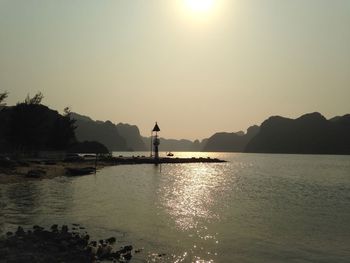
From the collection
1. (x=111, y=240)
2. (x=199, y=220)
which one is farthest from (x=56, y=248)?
(x=199, y=220)

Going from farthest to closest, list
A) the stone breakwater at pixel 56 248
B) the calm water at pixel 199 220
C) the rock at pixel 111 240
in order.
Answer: the rock at pixel 111 240
the calm water at pixel 199 220
the stone breakwater at pixel 56 248

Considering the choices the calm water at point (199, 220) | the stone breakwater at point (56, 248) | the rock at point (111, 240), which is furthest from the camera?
the rock at point (111, 240)

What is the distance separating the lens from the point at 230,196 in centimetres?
5481

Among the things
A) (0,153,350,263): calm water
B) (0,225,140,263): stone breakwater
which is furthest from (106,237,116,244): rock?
(0,153,350,263): calm water

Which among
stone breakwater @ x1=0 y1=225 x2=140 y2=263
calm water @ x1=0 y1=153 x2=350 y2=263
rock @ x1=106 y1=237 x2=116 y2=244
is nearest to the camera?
stone breakwater @ x1=0 y1=225 x2=140 y2=263

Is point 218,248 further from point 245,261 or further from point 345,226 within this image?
point 345,226

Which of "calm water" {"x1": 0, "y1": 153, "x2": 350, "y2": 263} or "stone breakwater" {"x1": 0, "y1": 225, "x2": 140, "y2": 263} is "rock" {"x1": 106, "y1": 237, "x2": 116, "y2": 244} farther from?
"calm water" {"x1": 0, "y1": 153, "x2": 350, "y2": 263}

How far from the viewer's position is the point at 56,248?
70.8 feet

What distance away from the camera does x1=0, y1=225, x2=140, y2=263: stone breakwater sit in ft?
64.7

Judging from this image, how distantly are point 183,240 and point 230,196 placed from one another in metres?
29.1

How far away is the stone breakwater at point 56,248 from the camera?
19734mm

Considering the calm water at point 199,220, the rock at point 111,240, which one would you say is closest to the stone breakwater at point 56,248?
the rock at point 111,240

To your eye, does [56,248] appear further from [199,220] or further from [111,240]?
[199,220]

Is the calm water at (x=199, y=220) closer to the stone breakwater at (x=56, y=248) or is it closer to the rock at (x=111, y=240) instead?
the rock at (x=111, y=240)
